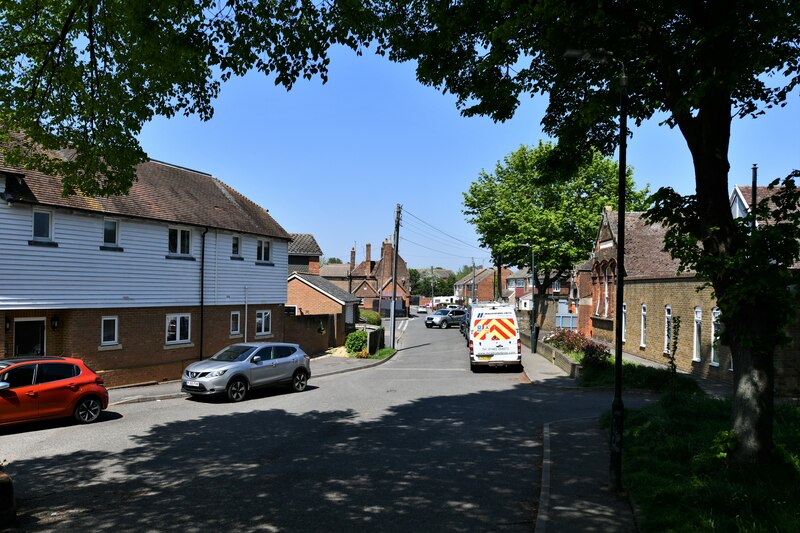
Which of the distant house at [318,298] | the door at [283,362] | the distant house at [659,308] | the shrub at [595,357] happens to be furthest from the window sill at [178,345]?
the distant house at [318,298]

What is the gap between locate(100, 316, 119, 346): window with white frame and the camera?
19.6 metres

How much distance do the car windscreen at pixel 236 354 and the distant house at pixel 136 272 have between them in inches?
165

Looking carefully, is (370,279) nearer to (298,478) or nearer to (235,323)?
(235,323)

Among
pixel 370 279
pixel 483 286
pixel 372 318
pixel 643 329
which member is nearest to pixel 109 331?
pixel 643 329

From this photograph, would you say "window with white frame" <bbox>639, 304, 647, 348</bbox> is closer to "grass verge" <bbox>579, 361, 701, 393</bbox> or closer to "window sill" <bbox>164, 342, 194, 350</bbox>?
"grass verge" <bbox>579, 361, 701, 393</bbox>

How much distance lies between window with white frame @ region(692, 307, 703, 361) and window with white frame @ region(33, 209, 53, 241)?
22182 millimetres

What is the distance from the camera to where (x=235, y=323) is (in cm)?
2592

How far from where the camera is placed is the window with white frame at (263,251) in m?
27.3

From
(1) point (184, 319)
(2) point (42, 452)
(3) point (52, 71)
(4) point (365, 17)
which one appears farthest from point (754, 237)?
(1) point (184, 319)

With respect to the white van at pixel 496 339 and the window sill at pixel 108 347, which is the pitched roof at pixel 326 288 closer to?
the white van at pixel 496 339

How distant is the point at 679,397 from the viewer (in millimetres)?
12844

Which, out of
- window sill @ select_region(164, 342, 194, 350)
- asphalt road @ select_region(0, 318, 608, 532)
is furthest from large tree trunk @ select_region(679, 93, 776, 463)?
window sill @ select_region(164, 342, 194, 350)

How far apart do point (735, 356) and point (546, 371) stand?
1821cm

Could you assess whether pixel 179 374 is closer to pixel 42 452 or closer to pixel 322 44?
pixel 42 452
